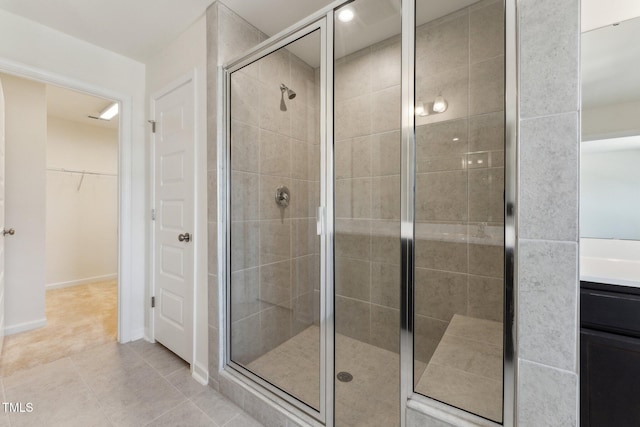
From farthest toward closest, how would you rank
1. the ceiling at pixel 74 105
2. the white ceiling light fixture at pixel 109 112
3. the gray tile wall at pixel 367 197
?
1. the white ceiling light fixture at pixel 109 112
2. the ceiling at pixel 74 105
3. the gray tile wall at pixel 367 197

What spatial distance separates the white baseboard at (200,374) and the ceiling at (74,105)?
293cm

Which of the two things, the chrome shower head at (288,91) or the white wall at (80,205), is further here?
→ the white wall at (80,205)

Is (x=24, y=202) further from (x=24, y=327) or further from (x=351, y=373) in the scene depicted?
(x=351, y=373)

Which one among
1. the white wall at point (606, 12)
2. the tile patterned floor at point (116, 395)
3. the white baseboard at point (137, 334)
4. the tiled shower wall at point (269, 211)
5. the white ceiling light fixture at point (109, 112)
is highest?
the white ceiling light fixture at point (109, 112)

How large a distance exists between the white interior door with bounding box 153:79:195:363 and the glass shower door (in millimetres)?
416

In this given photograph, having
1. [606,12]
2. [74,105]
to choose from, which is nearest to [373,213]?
Answer: [606,12]

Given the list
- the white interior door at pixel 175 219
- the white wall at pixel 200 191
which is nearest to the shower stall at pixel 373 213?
the white wall at pixel 200 191

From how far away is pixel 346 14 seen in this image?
1349 millimetres

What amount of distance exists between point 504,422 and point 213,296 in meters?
1.60

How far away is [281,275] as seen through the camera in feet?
6.48

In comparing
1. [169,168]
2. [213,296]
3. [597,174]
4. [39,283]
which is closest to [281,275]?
[213,296]

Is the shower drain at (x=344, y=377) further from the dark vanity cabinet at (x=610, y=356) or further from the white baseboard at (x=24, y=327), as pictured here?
the white baseboard at (x=24, y=327)

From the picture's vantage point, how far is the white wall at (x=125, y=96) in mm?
1974

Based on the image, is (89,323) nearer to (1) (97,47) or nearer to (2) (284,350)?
(2) (284,350)
